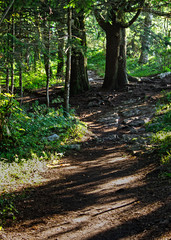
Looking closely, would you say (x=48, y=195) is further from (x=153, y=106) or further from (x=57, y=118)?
(x=153, y=106)

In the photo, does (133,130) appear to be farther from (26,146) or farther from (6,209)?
(6,209)

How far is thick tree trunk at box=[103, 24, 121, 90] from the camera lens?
14.6 m

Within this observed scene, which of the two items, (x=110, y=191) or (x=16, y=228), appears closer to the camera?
(x=16, y=228)

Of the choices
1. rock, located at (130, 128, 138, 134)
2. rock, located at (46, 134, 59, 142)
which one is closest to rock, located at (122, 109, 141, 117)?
rock, located at (130, 128, 138, 134)

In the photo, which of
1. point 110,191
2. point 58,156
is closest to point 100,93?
point 58,156

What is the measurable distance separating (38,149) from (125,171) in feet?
8.39

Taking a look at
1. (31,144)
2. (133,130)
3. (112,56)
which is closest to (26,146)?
(31,144)

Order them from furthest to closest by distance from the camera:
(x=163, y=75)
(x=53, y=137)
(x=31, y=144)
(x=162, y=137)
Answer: (x=163, y=75), (x=53, y=137), (x=31, y=144), (x=162, y=137)

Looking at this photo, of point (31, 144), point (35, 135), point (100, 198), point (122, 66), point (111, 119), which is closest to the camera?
point (100, 198)

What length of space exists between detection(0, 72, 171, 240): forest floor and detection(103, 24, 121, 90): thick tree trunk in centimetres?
709

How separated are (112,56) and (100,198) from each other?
1190 centimetres

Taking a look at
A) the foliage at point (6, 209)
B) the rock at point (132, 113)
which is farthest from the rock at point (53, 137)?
the rock at point (132, 113)

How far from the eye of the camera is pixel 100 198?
4.29 m

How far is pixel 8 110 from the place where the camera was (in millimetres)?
6367
